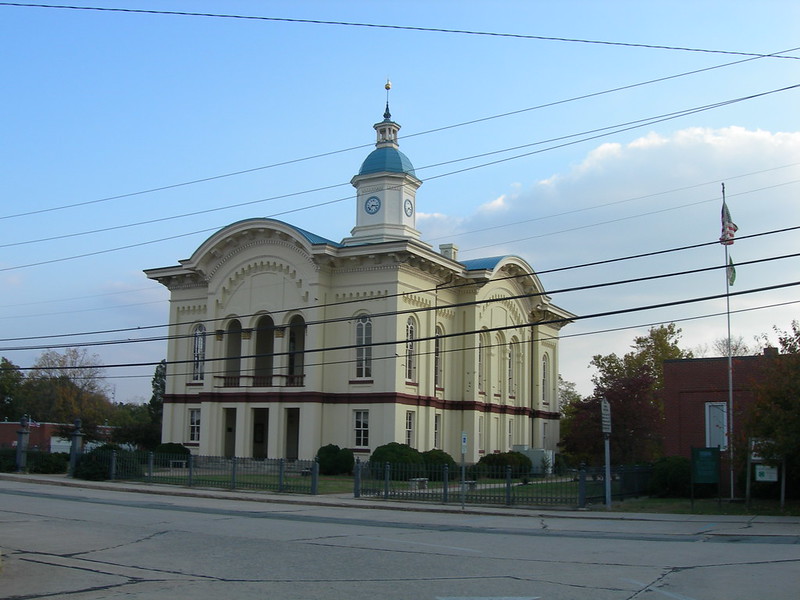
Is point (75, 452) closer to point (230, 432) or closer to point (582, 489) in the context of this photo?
point (230, 432)

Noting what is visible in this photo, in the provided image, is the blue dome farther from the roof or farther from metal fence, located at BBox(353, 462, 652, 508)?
metal fence, located at BBox(353, 462, 652, 508)

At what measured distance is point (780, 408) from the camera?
23.3m

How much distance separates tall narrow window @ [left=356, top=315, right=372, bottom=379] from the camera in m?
42.6

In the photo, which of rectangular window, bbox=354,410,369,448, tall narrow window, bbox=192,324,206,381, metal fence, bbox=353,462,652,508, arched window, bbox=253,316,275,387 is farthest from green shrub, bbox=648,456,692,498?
tall narrow window, bbox=192,324,206,381

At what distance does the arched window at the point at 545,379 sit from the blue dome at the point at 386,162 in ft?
57.9

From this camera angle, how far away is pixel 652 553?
15.1m

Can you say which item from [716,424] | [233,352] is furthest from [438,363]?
[716,424]

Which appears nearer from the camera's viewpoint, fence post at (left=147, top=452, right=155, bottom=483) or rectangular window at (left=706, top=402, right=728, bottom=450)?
rectangular window at (left=706, top=402, right=728, bottom=450)

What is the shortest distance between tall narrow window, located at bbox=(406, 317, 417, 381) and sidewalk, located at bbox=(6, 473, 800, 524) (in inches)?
507

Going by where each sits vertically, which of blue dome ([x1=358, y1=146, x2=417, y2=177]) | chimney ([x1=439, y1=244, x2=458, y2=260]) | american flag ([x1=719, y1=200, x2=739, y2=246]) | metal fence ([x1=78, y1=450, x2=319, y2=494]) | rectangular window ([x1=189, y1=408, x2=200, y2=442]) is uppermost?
blue dome ([x1=358, y1=146, x2=417, y2=177])

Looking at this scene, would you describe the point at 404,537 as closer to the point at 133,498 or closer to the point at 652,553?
the point at 652,553

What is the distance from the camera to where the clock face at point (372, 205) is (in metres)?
46.5

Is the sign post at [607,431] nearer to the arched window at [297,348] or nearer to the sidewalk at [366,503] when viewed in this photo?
the sidewalk at [366,503]

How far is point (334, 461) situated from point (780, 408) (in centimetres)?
2223
